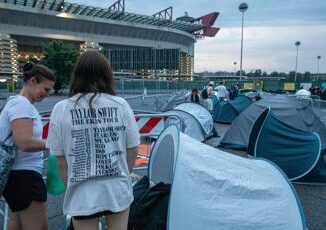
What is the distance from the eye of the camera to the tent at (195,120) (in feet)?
34.7

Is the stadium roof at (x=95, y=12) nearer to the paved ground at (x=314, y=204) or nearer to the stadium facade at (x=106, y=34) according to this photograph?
the stadium facade at (x=106, y=34)

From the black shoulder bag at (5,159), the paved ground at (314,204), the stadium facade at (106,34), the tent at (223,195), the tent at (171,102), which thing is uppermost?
the stadium facade at (106,34)

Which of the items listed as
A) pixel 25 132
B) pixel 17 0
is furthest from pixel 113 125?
pixel 17 0

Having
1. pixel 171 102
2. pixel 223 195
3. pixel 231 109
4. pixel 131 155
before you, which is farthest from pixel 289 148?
pixel 171 102

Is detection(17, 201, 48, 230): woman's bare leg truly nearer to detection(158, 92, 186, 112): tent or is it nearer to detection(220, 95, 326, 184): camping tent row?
detection(220, 95, 326, 184): camping tent row

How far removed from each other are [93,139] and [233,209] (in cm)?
161

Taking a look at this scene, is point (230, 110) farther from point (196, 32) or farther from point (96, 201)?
point (196, 32)

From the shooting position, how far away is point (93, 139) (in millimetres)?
2098

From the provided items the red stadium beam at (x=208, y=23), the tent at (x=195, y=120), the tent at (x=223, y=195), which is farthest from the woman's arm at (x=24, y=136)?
the red stadium beam at (x=208, y=23)

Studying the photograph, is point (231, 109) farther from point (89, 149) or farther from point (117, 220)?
point (89, 149)

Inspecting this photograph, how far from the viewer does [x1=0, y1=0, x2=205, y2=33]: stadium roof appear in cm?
6366

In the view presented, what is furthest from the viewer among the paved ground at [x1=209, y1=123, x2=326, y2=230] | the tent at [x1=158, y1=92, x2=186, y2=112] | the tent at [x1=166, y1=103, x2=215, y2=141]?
the tent at [x1=158, y1=92, x2=186, y2=112]

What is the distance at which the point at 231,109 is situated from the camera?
1625 cm

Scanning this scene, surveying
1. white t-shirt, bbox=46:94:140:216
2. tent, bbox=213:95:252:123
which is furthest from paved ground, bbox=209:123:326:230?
tent, bbox=213:95:252:123
